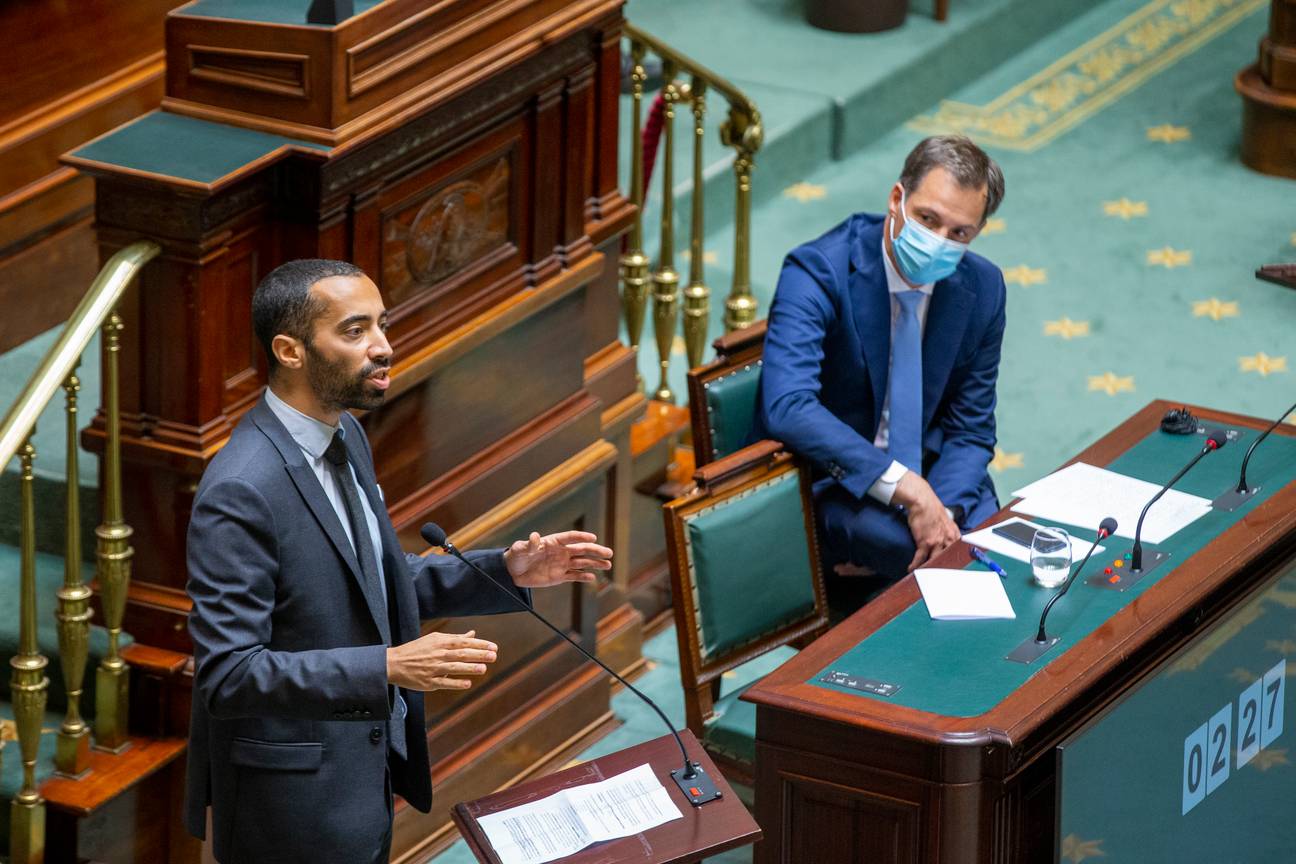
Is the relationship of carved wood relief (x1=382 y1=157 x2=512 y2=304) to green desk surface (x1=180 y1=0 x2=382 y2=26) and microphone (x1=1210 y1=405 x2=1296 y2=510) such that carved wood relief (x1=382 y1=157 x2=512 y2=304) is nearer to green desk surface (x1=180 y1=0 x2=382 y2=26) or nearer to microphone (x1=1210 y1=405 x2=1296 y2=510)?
green desk surface (x1=180 y1=0 x2=382 y2=26)

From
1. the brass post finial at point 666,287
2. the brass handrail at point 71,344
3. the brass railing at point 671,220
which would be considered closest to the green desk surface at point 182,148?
the brass handrail at point 71,344

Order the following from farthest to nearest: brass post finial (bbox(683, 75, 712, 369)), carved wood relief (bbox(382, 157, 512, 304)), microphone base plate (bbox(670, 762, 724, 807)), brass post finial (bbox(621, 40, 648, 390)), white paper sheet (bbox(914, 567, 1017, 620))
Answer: brass post finial (bbox(683, 75, 712, 369)) < brass post finial (bbox(621, 40, 648, 390)) < carved wood relief (bbox(382, 157, 512, 304)) < white paper sheet (bbox(914, 567, 1017, 620)) < microphone base plate (bbox(670, 762, 724, 807))

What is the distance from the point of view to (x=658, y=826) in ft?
10.8

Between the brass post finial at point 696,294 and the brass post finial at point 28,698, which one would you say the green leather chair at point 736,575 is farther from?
the brass post finial at point 696,294

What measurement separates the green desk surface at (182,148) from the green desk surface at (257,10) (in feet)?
0.65

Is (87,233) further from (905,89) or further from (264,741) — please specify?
(905,89)

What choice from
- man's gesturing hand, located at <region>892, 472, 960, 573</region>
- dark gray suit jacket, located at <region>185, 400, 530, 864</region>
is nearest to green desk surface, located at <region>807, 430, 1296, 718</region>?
man's gesturing hand, located at <region>892, 472, 960, 573</region>

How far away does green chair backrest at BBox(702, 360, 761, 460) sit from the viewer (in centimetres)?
483

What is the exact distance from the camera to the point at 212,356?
4.03m

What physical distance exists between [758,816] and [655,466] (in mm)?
2008

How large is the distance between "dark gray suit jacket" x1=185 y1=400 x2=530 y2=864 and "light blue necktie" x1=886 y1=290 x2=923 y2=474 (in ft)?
4.76

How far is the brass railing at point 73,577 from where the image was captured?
385cm

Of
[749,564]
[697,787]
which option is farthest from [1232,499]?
[697,787]

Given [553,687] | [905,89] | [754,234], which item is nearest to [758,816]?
[553,687]
